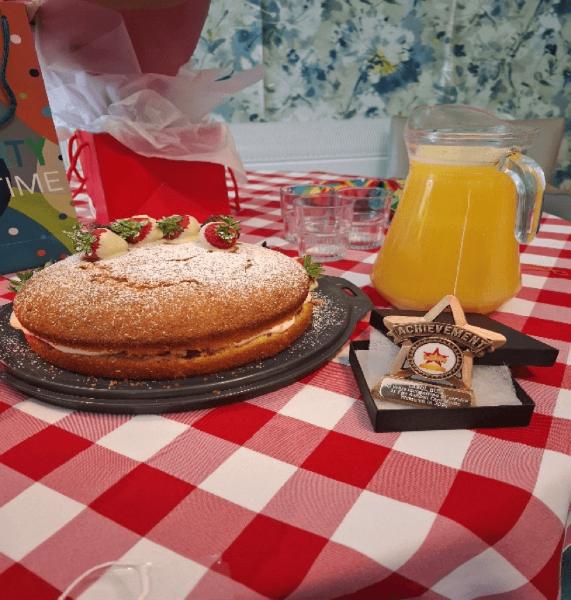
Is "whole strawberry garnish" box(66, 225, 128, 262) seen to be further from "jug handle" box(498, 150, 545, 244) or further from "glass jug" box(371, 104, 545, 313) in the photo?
"jug handle" box(498, 150, 545, 244)

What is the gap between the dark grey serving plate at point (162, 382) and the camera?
1.86 ft

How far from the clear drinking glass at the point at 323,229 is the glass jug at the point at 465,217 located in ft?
1.06

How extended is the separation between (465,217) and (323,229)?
455mm

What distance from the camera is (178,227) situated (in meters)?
0.85

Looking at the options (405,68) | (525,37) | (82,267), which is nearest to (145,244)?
(82,267)

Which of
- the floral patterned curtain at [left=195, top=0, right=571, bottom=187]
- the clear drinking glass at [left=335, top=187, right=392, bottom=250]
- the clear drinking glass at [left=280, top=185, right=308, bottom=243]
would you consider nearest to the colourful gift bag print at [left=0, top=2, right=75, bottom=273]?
the clear drinking glass at [left=280, top=185, right=308, bottom=243]

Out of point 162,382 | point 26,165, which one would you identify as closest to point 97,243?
point 162,382

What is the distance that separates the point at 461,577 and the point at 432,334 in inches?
10.1

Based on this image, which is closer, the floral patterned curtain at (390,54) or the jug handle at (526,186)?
the jug handle at (526,186)

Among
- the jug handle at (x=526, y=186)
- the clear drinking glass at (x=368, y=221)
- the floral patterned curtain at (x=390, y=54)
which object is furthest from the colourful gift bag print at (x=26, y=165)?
the floral patterned curtain at (x=390, y=54)

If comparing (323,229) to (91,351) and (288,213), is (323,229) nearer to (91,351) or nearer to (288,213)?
(288,213)

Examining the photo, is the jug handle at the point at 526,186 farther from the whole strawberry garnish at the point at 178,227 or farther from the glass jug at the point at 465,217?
the whole strawberry garnish at the point at 178,227

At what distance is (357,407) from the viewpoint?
0.58 m

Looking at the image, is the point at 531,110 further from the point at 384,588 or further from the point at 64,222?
the point at 384,588
